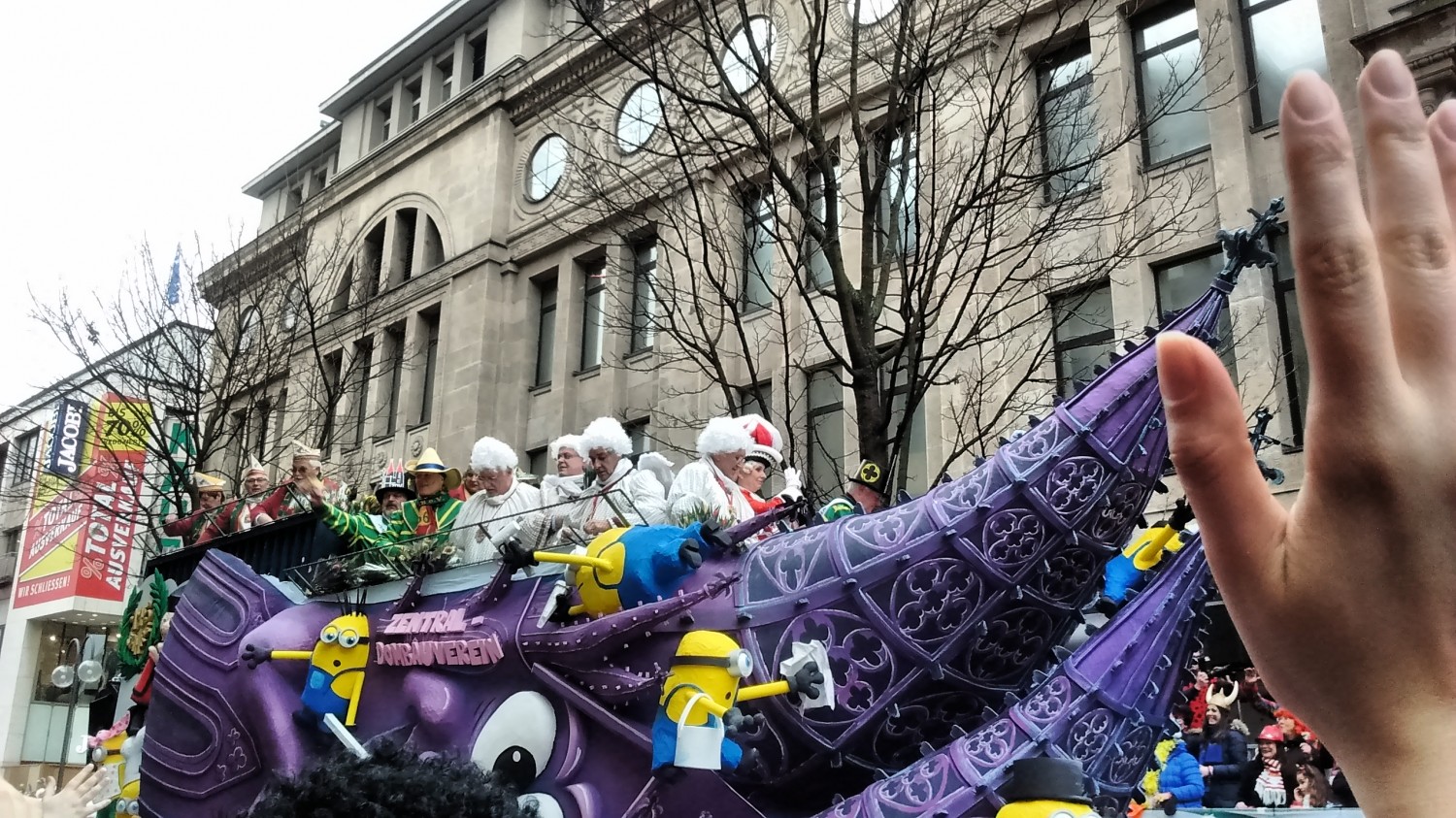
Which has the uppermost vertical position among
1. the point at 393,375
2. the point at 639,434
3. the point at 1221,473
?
the point at 393,375

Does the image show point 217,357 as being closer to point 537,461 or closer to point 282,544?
point 537,461

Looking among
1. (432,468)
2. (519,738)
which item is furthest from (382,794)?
(432,468)

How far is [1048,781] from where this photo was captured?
266cm

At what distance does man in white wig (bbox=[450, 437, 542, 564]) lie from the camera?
16.9 ft

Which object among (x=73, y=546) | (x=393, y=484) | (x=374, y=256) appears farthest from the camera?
(x=73, y=546)

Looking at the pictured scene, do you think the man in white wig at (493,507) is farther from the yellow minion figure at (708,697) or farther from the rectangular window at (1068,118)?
the rectangular window at (1068,118)

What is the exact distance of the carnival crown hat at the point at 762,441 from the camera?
507 centimetres

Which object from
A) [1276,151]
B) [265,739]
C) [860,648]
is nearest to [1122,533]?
[860,648]

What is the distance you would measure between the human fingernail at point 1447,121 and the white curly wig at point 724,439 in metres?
3.82

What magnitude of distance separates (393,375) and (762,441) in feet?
59.0

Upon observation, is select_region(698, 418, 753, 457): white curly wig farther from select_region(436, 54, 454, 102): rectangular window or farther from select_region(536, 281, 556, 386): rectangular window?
select_region(436, 54, 454, 102): rectangular window

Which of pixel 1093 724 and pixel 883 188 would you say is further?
pixel 883 188

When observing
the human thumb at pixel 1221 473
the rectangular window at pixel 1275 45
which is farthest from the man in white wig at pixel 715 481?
the rectangular window at pixel 1275 45

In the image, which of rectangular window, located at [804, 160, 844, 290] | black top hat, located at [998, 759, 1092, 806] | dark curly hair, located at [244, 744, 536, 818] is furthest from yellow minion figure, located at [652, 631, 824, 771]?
rectangular window, located at [804, 160, 844, 290]
